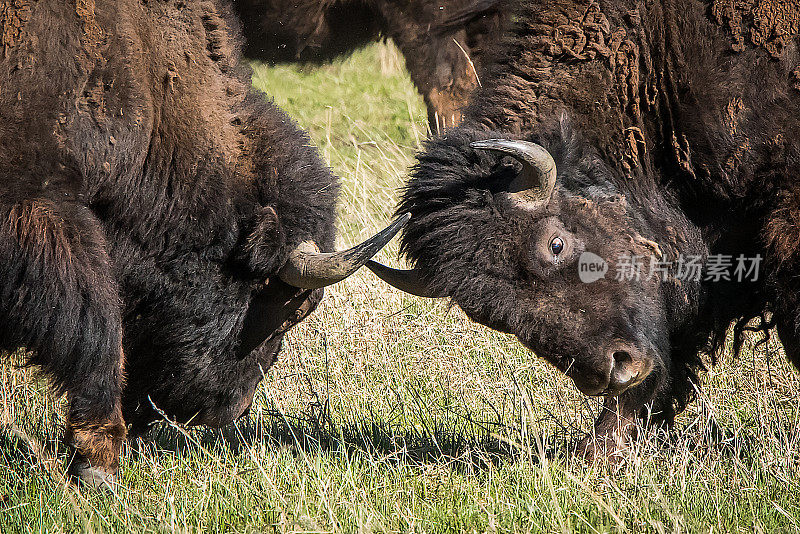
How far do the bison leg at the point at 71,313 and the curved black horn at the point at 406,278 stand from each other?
3.80ft

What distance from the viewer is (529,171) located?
406 cm

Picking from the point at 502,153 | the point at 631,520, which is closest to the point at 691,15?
the point at 502,153

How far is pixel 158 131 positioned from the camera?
4.25m

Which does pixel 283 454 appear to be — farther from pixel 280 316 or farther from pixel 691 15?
pixel 691 15

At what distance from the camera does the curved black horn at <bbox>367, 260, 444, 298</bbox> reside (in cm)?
434

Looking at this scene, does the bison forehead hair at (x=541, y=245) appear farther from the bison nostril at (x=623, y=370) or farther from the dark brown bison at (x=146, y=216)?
the dark brown bison at (x=146, y=216)

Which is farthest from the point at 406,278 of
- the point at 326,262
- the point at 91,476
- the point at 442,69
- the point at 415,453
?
the point at 442,69

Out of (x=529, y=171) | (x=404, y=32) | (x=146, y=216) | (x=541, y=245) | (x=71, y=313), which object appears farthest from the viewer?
(x=404, y=32)

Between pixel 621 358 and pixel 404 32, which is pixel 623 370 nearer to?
pixel 621 358

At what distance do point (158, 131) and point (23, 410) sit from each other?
2.01 meters

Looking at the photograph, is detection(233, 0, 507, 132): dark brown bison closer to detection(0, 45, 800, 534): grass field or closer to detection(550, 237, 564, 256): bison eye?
detection(0, 45, 800, 534): grass field

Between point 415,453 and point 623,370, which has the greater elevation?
point 623,370

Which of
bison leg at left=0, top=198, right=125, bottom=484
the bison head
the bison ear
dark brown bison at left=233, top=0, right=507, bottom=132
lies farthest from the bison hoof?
dark brown bison at left=233, top=0, right=507, bottom=132

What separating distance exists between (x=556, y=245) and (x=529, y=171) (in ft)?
1.15
